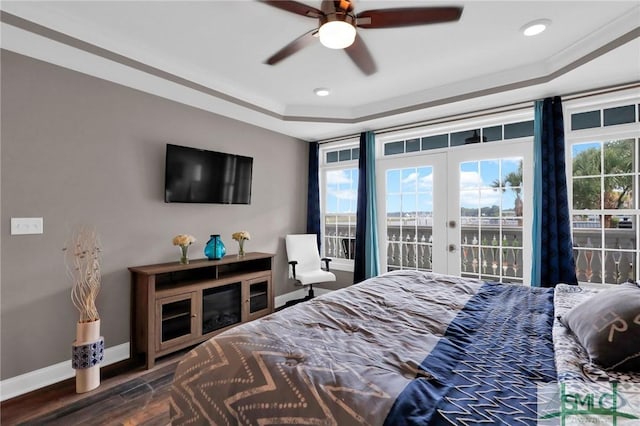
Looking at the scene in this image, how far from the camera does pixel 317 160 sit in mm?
5066

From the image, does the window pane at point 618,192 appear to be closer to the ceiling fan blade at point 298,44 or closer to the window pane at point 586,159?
the window pane at point 586,159

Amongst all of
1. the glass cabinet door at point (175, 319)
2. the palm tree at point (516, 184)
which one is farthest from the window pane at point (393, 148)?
the glass cabinet door at point (175, 319)

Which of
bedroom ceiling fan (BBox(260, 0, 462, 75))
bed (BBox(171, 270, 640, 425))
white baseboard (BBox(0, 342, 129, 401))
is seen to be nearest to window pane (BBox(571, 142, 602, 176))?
bed (BBox(171, 270, 640, 425))

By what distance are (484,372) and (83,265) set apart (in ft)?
10.3

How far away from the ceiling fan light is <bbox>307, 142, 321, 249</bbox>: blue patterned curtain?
3085 millimetres

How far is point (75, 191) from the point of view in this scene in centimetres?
266

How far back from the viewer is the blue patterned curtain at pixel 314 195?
16.5 ft

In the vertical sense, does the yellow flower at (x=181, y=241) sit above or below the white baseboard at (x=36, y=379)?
above

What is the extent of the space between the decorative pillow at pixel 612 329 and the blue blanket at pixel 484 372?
0.47ft

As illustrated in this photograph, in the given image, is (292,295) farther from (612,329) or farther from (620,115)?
(620,115)

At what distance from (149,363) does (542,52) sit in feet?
14.6

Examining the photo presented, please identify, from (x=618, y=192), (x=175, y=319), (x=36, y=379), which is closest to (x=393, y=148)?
(x=618, y=192)

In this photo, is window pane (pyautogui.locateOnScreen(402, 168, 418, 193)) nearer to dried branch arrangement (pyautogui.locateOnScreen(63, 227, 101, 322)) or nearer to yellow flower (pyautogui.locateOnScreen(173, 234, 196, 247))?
yellow flower (pyautogui.locateOnScreen(173, 234, 196, 247))

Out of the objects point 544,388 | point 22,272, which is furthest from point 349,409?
point 22,272
